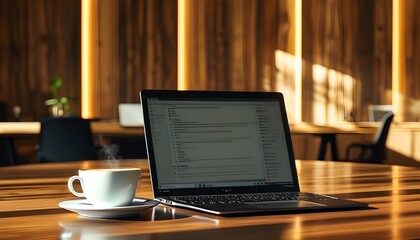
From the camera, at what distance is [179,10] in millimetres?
8531

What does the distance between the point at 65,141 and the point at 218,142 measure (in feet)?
10.0

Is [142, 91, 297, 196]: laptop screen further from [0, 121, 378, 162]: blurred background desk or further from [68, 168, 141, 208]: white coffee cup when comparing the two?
[0, 121, 378, 162]: blurred background desk

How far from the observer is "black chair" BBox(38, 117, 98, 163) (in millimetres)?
4398

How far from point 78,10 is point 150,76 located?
1.06 meters

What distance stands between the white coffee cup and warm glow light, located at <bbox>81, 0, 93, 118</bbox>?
21.9 ft

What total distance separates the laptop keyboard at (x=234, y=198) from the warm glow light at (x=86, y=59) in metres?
6.54

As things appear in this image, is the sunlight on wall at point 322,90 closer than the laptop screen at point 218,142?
No

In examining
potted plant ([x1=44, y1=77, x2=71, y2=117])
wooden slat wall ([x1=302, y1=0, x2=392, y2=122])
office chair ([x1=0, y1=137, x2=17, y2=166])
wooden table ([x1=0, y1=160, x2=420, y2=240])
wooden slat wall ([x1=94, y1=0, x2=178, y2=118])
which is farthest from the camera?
wooden slat wall ([x1=302, y1=0, x2=392, y2=122])

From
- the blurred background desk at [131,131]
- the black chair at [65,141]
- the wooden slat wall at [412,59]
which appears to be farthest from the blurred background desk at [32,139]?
the wooden slat wall at [412,59]

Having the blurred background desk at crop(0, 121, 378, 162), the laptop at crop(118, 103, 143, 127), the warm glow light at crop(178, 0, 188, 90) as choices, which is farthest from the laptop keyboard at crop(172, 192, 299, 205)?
the warm glow light at crop(178, 0, 188, 90)

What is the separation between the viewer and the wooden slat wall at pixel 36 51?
8344 millimetres

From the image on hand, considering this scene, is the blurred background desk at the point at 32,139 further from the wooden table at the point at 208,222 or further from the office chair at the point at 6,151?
the wooden table at the point at 208,222

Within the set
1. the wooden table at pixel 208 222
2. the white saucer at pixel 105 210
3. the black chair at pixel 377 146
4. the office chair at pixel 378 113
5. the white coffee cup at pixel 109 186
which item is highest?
the white coffee cup at pixel 109 186

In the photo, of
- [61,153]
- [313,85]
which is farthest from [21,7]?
[61,153]
